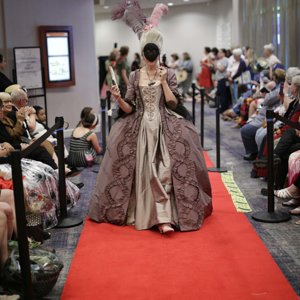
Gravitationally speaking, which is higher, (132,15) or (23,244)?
(132,15)

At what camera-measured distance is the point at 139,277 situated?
3965 mm

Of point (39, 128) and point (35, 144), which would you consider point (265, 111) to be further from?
point (35, 144)

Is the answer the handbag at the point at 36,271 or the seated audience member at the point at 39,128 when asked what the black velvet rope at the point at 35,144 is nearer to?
the handbag at the point at 36,271

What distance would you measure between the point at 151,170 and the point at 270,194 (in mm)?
1084

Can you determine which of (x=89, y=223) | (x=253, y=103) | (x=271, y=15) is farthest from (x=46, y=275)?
(x=271, y=15)

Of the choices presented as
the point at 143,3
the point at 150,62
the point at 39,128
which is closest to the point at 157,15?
the point at 150,62

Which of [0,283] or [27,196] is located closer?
[0,283]

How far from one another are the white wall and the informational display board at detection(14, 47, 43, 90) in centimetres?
1180

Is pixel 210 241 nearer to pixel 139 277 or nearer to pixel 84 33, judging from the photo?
pixel 139 277

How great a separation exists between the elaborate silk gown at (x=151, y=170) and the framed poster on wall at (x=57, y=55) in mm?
5266

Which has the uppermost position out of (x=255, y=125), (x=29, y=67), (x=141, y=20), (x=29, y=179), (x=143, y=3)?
(x=143, y=3)

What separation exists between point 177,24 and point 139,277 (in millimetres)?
18639

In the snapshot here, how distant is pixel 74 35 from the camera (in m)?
10.8

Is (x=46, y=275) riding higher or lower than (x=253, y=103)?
lower
